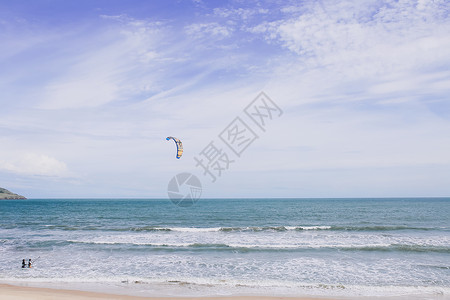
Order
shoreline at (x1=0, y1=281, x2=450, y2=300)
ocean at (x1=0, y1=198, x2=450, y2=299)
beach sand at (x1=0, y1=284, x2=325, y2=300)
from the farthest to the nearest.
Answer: ocean at (x1=0, y1=198, x2=450, y2=299)
shoreline at (x1=0, y1=281, x2=450, y2=300)
beach sand at (x1=0, y1=284, x2=325, y2=300)

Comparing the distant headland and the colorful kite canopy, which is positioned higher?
the colorful kite canopy

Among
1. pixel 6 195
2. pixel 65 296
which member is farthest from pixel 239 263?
pixel 6 195

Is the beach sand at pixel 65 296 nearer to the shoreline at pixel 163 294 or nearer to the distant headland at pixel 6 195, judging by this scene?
the shoreline at pixel 163 294

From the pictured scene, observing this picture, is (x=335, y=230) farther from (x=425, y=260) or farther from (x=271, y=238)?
(x=425, y=260)

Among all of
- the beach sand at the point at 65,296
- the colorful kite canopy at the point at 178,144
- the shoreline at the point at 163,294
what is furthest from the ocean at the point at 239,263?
the colorful kite canopy at the point at 178,144

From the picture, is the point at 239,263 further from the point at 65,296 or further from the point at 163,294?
the point at 65,296

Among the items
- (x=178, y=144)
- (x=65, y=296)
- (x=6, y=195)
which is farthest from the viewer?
(x=6, y=195)

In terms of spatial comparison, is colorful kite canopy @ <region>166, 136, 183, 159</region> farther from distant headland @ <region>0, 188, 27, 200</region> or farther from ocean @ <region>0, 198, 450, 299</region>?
distant headland @ <region>0, 188, 27, 200</region>

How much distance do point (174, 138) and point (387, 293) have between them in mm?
16546

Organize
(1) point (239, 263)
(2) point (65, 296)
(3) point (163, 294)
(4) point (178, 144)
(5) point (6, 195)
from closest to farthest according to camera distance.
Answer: (2) point (65, 296) < (3) point (163, 294) < (1) point (239, 263) < (4) point (178, 144) < (5) point (6, 195)

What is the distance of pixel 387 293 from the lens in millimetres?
12039

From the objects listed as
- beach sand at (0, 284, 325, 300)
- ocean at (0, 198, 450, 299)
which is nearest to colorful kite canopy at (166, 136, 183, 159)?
ocean at (0, 198, 450, 299)

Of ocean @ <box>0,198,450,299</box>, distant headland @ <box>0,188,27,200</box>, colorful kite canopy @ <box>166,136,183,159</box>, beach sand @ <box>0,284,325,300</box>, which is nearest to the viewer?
beach sand @ <box>0,284,325,300</box>

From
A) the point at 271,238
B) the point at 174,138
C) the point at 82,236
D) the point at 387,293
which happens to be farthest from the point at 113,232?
the point at 387,293
